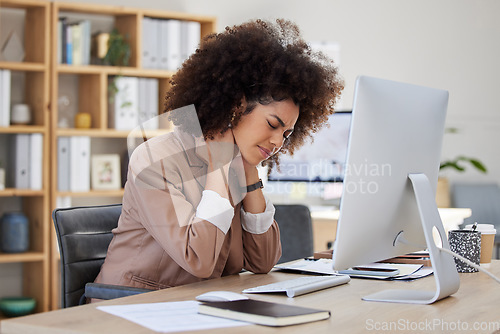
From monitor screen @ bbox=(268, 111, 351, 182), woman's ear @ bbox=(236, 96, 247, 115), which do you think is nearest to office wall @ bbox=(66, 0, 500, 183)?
monitor screen @ bbox=(268, 111, 351, 182)

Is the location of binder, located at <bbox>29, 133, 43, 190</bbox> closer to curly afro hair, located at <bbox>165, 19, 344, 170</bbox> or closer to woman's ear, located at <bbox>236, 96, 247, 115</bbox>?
curly afro hair, located at <bbox>165, 19, 344, 170</bbox>

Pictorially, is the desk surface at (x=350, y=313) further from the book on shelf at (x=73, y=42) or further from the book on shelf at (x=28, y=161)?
the book on shelf at (x=73, y=42)

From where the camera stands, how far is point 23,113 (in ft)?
12.2

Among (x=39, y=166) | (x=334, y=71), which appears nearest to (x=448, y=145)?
(x=39, y=166)

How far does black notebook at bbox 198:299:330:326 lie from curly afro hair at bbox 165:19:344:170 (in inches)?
26.8

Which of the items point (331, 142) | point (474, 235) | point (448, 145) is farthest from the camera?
point (448, 145)

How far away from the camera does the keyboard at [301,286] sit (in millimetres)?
1356

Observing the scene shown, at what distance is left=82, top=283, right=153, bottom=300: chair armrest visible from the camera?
4.80 ft

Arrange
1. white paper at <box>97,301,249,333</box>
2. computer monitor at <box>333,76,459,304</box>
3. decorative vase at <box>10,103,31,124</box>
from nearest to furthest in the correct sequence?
white paper at <box>97,301,249,333</box> → computer monitor at <box>333,76,459,304</box> → decorative vase at <box>10,103,31,124</box>

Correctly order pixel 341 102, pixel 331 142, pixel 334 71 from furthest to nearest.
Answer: pixel 341 102 → pixel 331 142 → pixel 334 71

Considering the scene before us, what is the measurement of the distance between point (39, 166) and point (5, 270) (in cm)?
69

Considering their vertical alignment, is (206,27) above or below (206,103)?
above

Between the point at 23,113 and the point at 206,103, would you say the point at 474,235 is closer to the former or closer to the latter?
the point at 206,103

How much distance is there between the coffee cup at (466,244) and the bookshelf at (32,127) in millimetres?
2592
